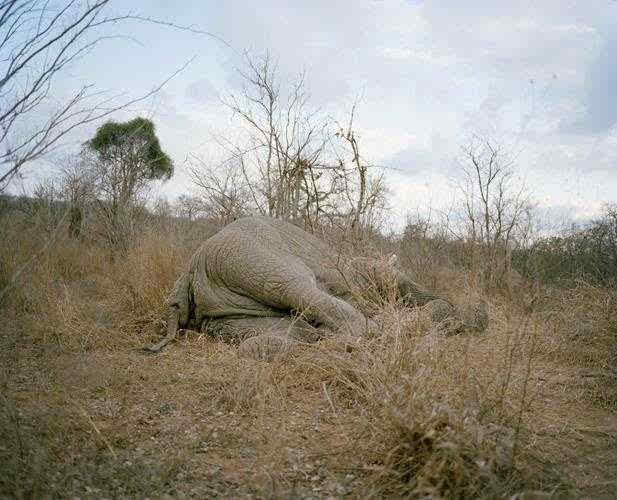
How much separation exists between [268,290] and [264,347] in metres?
0.66

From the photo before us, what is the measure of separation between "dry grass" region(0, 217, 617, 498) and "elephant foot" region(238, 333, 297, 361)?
9 centimetres

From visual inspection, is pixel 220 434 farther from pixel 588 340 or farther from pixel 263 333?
pixel 588 340

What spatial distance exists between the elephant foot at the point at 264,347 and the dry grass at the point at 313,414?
89 mm

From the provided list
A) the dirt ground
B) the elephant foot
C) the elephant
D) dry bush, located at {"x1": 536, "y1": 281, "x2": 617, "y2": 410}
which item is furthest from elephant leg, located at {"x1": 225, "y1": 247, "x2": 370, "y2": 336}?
dry bush, located at {"x1": 536, "y1": 281, "x2": 617, "y2": 410}

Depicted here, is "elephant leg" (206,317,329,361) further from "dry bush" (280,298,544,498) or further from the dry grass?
"dry bush" (280,298,544,498)

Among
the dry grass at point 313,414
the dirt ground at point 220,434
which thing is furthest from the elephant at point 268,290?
the dirt ground at point 220,434

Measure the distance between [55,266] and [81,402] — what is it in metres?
4.88

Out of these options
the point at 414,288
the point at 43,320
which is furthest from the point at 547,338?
the point at 43,320

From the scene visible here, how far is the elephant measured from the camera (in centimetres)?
401

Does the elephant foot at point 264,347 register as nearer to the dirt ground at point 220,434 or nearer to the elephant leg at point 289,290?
the dirt ground at point 220,434

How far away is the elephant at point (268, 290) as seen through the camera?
401 cm

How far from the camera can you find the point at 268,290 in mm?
4254

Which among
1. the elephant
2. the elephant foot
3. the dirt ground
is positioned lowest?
the dirt ground

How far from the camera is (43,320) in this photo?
441cm
